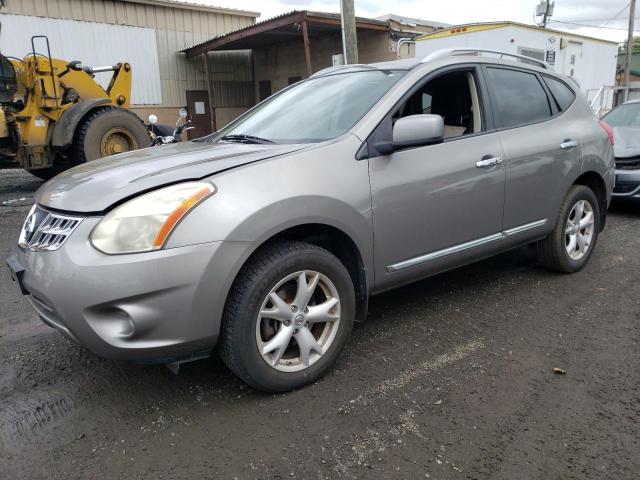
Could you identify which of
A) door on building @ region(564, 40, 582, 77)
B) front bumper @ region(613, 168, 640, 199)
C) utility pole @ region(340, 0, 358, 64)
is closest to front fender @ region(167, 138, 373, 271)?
front bumper @ region(613, 168, 640, 199)

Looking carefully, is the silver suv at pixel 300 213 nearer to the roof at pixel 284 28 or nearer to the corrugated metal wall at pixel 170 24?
the roof at pixel 284 28

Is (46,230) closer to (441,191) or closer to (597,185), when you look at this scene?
(441,191)

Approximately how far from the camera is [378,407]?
8.52ft

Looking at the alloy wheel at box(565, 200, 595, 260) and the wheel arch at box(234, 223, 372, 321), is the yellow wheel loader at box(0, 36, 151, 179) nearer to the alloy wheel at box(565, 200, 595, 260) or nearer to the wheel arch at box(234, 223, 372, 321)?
the wheel arch at box(234, 223, 372, 321)

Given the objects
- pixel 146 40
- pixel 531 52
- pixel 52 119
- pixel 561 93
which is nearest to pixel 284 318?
pixel 561 93

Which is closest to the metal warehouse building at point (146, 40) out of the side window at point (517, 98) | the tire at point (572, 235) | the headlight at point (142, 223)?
the side window at point (517, 98)

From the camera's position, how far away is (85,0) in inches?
669

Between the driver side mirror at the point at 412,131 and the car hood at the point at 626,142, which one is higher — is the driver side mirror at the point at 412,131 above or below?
above

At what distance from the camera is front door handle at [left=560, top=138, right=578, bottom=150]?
409cm

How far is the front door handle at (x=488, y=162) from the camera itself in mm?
3464

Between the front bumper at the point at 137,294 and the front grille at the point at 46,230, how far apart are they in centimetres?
5

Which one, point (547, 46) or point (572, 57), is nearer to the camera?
point (547, 46)

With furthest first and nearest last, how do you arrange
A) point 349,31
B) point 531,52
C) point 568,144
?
point 531,52 → point 349,31 → point 568,144

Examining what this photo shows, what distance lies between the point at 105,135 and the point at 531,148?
728cm
